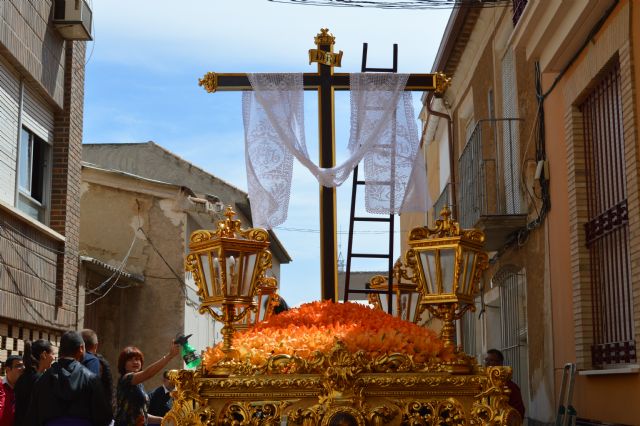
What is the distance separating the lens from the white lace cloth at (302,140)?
320 inches

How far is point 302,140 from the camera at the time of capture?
8.13 m

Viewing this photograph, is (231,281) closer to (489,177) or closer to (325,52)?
(325,52)

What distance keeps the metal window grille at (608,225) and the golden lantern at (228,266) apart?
11.5ft

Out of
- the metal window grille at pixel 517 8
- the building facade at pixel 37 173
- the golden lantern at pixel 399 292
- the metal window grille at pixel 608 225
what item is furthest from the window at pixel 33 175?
the metal window grille at pixel 608 225

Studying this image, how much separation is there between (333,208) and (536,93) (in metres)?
4.25

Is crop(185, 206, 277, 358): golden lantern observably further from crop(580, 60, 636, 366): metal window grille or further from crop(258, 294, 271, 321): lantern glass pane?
crop(580, 60, 636, 366): metal window grille

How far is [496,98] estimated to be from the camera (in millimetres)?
13453

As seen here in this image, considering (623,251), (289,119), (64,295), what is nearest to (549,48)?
(623,251)

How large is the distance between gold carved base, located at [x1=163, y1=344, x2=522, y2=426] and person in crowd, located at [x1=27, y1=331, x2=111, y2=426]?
908 mm

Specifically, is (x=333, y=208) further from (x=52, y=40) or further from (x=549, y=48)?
(x=52, y=40)

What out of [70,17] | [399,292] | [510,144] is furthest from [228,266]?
[70,17]

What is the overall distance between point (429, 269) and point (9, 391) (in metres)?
3.74

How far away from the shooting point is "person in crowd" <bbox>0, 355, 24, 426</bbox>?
24.7ft

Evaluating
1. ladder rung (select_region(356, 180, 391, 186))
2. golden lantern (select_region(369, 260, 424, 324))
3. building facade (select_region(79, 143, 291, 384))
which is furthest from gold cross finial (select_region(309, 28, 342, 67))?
building facade (select_region(79, 143, 291, 384))
